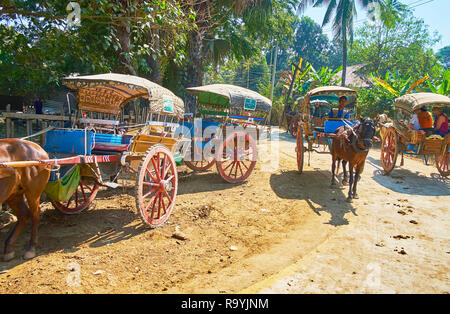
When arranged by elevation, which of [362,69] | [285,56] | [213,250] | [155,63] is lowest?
[213,250]

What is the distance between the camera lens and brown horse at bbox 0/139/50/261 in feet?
10.5

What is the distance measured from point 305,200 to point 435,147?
4.38m

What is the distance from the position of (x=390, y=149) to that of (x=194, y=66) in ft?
29.0

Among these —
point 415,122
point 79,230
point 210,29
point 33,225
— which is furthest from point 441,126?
point 210,29

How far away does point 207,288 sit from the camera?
2.88 meters

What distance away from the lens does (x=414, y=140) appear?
759cm

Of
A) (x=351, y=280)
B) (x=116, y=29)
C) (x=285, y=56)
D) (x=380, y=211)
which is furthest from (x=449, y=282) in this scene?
(x=285, y=56)

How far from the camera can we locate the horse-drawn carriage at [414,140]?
292 inches

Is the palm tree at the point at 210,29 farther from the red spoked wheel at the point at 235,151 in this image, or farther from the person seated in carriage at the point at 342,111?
the person seated in carriage at the point at 342,111

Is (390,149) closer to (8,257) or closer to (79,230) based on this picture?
(79,230)

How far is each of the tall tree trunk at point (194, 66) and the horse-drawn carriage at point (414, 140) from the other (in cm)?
803

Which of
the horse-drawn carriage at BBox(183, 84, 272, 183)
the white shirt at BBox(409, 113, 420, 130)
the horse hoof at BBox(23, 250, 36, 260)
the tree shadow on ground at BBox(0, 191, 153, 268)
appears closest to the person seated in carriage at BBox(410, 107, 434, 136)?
the white shirt at BBox(409, 113, 420, 130)

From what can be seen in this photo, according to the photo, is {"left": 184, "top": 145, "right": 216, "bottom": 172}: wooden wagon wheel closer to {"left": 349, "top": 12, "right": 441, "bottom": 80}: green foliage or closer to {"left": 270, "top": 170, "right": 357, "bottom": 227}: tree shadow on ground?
{"left": 270, "top": 170, "right": 357, "bottom": 227}: tree shadow on ground

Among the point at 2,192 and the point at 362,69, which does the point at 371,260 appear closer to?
the point at 2,192
